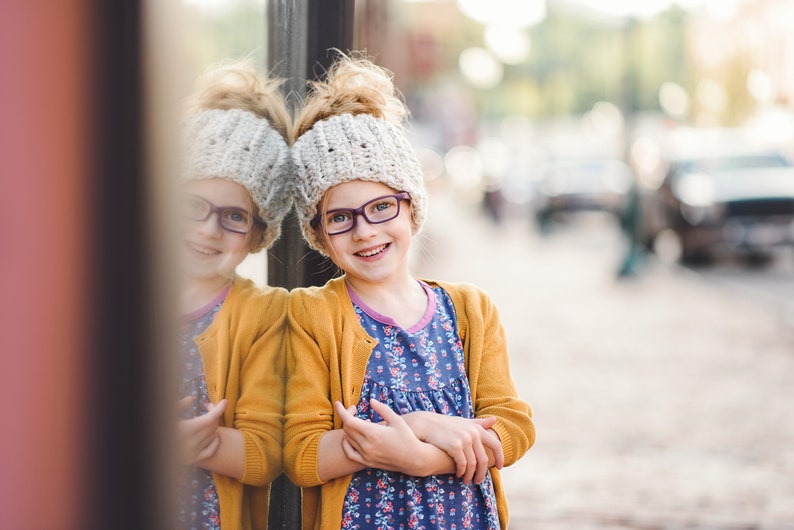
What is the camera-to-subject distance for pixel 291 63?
218cm

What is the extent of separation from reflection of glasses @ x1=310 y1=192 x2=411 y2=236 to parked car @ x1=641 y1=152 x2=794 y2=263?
13.9 m

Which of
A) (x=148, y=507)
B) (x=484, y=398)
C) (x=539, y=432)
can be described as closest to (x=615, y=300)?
(x=539, y=432)

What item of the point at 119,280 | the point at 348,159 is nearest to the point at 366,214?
the point at 348,159

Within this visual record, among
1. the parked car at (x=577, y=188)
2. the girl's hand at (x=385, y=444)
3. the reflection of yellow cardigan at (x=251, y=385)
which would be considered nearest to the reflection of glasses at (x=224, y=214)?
the reflection of yellow cardigan at (x=251, y=385)

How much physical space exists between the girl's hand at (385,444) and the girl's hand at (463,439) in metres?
0.03

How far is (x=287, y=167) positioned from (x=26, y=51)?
40.9 inches

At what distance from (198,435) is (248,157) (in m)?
0.53

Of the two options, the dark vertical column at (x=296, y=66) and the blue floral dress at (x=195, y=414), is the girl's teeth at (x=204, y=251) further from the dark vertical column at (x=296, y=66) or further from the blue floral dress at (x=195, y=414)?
the dark vertical column at (x=296, y=66)

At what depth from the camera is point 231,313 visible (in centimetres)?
185

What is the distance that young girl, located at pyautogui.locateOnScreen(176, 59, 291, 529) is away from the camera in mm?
1607

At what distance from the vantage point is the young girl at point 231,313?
1.61 m

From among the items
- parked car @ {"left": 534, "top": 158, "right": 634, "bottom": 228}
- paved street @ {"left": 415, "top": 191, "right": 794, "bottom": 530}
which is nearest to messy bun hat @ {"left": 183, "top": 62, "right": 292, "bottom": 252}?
paved street @ {"left": 415, "top": 191, "right": 794, "bottom": 530}

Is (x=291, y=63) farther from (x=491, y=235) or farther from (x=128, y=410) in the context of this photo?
(x=491, y=235)

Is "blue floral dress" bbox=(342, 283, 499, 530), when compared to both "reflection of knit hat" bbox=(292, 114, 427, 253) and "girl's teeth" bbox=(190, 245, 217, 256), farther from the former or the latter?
"girl's teeth" bbox=(190, 245, 217, 256)
